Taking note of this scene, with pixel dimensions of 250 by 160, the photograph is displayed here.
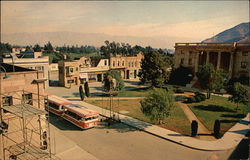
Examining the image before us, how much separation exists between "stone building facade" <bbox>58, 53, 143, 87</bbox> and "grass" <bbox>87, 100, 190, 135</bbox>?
60.2 feet

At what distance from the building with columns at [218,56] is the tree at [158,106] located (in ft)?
107

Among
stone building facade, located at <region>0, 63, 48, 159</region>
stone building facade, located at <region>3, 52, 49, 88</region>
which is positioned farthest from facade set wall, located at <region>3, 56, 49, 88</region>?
stone building facade, located at <region>0, 63, 48, 159</region>

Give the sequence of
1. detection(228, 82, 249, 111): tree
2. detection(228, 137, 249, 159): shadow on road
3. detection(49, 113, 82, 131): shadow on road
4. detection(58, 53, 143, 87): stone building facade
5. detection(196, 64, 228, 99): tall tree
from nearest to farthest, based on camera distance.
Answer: detection(228, 137, 249, 159): shadow on road < detection(49, 113, 82, 131): shadow on road < detection(228, 82, 249, 111): tree < detection(196, 64, 228, 99): tall tree < detection(58, 53, 143, 87): stone building facade

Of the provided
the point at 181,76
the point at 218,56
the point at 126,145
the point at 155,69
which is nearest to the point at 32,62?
the point at 155,69

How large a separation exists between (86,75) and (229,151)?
148 ft

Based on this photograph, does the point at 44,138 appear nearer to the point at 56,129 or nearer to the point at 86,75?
the point at 56,129

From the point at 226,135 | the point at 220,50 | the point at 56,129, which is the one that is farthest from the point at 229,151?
the point at 220,50

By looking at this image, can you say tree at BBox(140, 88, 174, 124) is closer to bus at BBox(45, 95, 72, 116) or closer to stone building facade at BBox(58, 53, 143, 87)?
bus at BBox(45, 95, 72, 116)

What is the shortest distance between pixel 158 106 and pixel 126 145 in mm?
6311

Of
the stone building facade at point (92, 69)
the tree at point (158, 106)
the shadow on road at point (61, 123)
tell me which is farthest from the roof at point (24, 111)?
the stone building facade at point (92, 69)

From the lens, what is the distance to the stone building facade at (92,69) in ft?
172

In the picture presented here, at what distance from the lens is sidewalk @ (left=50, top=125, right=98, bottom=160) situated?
59.6ft

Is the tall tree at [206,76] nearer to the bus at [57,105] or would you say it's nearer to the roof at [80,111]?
→ the roof at [80,111]

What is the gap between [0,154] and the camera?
15.1 m
